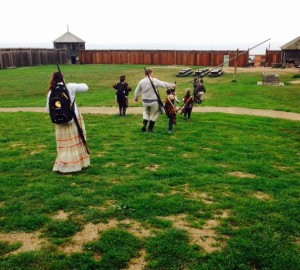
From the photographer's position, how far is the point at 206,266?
3.88m

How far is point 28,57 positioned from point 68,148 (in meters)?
44.2

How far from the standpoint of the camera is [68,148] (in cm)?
665

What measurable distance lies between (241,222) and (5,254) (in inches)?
132

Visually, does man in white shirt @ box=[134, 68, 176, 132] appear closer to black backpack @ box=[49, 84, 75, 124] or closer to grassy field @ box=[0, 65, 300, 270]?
grassy field @ box=[0, 65, 300, 270]

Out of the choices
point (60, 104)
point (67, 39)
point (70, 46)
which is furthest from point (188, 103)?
point (67, 39)

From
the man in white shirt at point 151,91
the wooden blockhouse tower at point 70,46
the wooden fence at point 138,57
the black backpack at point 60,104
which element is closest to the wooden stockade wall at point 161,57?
the wooden fence at point 138,57

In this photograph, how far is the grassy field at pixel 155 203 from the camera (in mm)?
4098

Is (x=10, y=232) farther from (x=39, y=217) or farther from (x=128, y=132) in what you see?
(x=128, y=132)

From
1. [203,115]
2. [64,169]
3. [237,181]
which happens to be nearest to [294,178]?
[237,181]

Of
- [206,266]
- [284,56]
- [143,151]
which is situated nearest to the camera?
[206,266]

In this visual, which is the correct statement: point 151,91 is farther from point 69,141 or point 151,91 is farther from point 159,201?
point 159,201

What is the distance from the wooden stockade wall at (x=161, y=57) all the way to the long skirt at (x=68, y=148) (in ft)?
129

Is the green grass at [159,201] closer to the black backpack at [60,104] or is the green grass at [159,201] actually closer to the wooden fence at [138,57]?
the black backpack at [60,104]

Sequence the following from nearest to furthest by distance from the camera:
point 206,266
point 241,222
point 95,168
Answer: point 206,266, point 241,222, point 95,168
